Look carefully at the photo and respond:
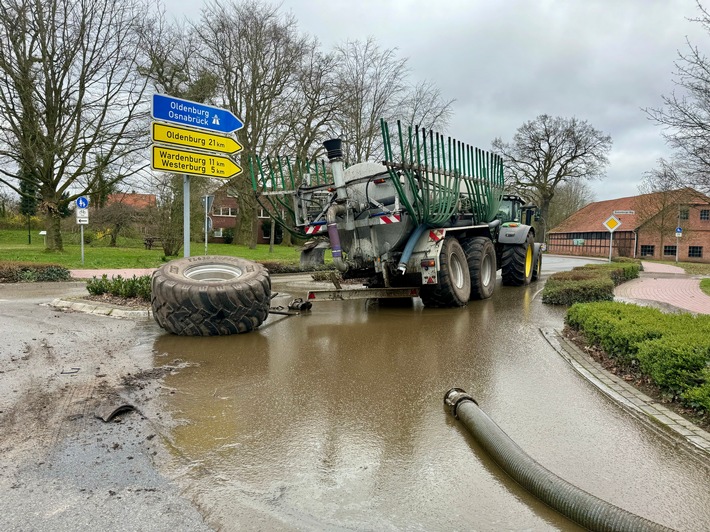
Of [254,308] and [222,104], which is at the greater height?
[222,104]

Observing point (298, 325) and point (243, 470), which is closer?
point (243, 470)

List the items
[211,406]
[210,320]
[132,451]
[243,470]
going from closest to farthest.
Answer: [243,470], [132,451], [211,406], [210,320]

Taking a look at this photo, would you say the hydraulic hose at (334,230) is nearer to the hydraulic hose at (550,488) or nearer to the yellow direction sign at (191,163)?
the yellow direction sign at (191,163)

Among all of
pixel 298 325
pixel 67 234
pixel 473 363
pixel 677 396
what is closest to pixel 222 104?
pixel 67 234

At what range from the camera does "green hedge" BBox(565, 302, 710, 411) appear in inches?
159

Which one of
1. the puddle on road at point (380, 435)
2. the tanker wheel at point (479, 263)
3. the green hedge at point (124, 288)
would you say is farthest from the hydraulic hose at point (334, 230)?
the green hedge at point (124, 288)

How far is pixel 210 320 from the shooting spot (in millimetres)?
6367

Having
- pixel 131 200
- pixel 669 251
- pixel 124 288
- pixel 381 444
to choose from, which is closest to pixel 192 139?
pixel 124 288

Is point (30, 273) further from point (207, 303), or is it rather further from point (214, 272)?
point (207, 303)

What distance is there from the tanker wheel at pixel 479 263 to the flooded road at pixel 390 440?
159 inches

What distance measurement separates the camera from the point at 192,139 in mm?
8195

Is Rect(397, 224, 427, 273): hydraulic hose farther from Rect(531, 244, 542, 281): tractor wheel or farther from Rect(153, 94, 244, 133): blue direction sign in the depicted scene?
Rect(531, 244, 542, 281): tractor wheel

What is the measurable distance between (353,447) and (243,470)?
756mm

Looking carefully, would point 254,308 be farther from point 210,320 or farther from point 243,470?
point 243,470
